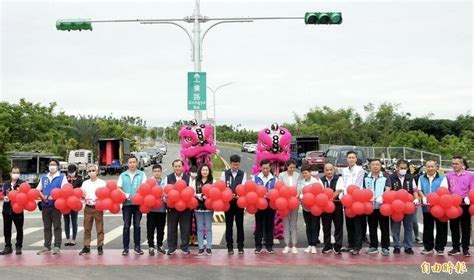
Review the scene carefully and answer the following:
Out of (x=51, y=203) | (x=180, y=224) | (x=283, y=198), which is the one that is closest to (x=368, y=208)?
(x=283, y=198)

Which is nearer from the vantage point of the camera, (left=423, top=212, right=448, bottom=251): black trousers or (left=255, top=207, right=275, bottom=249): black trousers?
(left=423, top=212, right=448, bottom=251): black trousers

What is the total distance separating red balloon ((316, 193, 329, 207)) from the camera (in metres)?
8.52

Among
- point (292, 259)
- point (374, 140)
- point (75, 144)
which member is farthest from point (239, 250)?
point (374, 140)

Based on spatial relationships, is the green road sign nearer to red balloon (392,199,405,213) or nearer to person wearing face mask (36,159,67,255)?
person wearing face mask (36,159,67,255)

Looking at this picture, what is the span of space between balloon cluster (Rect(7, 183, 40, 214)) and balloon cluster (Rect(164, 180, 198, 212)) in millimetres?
2416

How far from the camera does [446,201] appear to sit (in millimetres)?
8242

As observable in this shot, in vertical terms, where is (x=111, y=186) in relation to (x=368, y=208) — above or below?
above

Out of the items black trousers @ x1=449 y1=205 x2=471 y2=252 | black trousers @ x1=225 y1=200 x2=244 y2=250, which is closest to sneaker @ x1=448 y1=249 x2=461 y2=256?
black trousers @ x1=449 y1=205 x2=471 y2=252

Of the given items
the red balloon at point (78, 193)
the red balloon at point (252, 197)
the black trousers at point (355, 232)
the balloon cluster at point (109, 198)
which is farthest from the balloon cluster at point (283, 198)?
the red balloon at point (78, 193)

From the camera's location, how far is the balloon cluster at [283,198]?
8.59 m

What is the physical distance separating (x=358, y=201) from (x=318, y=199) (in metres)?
0.67

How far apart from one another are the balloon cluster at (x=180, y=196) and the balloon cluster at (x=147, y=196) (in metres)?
0.17

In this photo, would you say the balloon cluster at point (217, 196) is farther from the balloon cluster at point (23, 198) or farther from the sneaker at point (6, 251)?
the sneaker at point (6, 251)

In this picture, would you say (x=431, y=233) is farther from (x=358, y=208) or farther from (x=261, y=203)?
(x=261, y=203)
